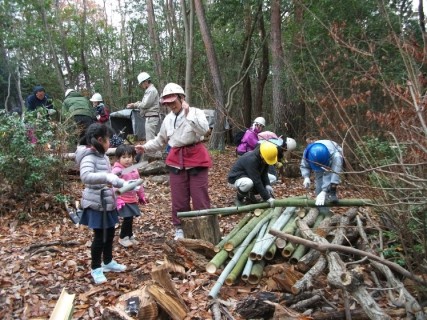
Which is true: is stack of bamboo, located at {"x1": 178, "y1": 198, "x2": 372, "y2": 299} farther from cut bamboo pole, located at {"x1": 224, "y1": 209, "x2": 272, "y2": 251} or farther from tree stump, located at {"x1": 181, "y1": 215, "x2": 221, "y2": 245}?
tree stump, located at {"x1": 181, "y1": 215, "x2": 221, "y2": 245}

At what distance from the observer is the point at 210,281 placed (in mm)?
3695

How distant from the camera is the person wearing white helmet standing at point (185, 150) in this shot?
170 inches

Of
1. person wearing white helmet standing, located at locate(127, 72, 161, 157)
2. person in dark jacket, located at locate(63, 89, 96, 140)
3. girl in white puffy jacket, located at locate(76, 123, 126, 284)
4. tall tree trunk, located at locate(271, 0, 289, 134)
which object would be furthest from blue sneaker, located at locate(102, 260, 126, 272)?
tall tree trunk, located at locate(271, 0, 289, 134)

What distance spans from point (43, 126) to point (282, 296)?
169 inches

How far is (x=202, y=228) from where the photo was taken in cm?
424

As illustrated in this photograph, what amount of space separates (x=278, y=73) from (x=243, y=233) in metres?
6.05

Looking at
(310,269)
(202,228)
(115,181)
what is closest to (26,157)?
(115,181)

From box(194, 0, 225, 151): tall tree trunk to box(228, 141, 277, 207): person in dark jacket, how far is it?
418 cm

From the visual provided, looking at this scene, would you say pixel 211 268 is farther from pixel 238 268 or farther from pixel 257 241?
pixel 257 241

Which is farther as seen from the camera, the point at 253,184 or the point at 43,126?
the point at 43,126

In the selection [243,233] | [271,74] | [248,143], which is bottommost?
[243,233]

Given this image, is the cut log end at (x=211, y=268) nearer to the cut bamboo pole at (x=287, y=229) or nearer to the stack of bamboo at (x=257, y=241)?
the stack of bamboo at (x=257, y=241)

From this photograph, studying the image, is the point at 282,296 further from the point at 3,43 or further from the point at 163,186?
the point at 3,43

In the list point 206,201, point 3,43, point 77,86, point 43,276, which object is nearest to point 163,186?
point 206,201
